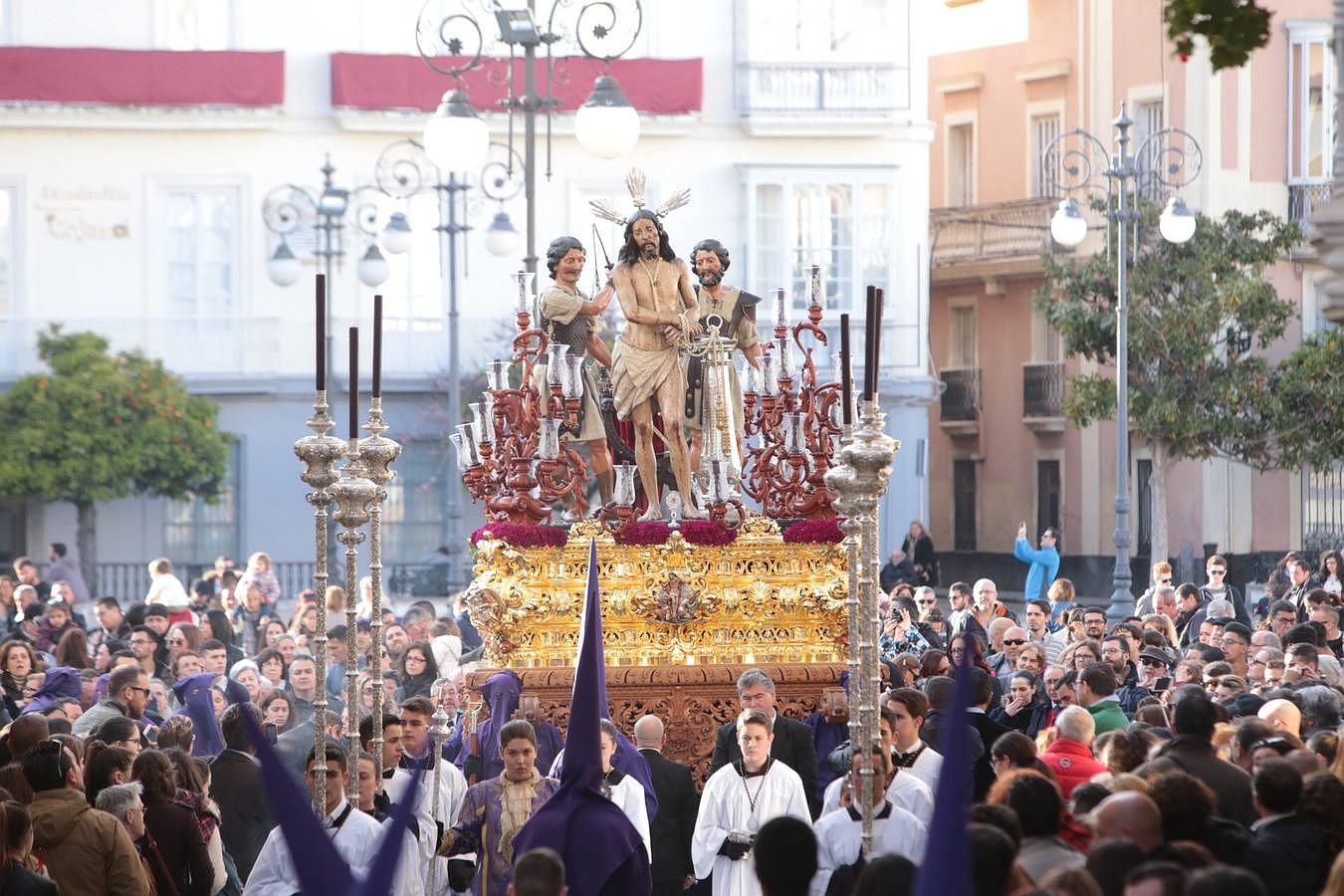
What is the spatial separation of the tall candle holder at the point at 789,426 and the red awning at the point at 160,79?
21012 mm

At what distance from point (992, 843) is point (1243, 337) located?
26.5 meters

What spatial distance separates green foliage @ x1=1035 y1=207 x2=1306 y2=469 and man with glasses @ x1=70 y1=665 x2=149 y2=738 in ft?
64.7

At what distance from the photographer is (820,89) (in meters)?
34.6

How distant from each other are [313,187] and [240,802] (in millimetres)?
23332

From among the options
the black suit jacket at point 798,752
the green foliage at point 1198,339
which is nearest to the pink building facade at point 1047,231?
the green foliage at point 1198,339

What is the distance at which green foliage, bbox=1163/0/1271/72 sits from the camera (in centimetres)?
708

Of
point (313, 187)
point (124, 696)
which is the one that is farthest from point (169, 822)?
point (313, 187)

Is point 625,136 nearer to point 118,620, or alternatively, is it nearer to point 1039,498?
point 118,620

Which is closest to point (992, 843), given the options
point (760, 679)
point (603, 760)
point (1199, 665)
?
point (603, 760)

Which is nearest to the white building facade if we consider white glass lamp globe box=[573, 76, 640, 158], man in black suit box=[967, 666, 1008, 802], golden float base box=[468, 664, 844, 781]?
white glass lamp globe box=[573, 76, 640, 158]

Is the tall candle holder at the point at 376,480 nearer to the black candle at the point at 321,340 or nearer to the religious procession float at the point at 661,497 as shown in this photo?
the black candle at the point at 321,340

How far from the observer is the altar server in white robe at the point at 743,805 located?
10.6 metres

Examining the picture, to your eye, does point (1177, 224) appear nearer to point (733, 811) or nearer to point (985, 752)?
point (985, 752)

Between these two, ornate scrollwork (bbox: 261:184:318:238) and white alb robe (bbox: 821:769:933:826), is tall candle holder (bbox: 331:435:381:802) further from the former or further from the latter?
ornate scrollwork (bbox: 261:184:318:238)
